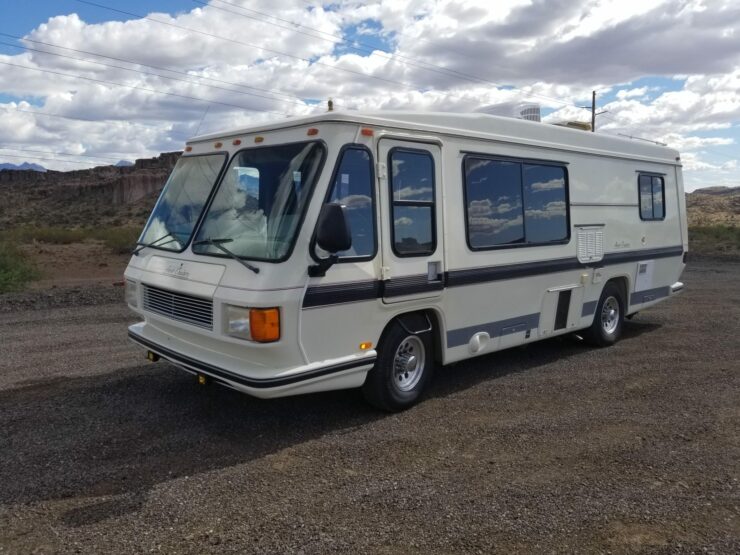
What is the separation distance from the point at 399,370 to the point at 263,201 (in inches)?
76.6

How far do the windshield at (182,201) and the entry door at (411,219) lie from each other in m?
1.54

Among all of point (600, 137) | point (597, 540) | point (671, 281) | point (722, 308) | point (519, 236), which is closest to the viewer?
point (597, 540)

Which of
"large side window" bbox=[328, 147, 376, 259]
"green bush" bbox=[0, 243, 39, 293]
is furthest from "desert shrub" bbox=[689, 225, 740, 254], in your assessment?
"large side window" bbox=[328, 147, 376, 259]

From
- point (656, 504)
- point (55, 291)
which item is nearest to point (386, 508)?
point (656, 504)

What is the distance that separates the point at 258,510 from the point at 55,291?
10.8m

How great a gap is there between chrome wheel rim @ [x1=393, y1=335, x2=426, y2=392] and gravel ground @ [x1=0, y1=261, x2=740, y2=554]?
0.94ft

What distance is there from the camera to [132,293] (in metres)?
5.89

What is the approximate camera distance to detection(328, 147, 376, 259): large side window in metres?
4.97

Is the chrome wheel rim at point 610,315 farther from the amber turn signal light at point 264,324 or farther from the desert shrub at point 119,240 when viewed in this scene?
the desert shrub at point 119,240

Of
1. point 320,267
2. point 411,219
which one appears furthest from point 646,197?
point 320,267

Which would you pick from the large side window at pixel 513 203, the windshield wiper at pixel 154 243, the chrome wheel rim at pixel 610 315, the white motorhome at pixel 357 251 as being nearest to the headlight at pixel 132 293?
the white motorhome at pixel 357 251

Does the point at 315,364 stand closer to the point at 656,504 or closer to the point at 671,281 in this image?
the point at 656,504

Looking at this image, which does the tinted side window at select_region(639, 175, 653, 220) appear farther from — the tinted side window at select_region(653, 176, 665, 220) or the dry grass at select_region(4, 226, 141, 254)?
the dry grass at select_region(4, 226, 141, 254)

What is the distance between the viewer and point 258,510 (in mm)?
3914
